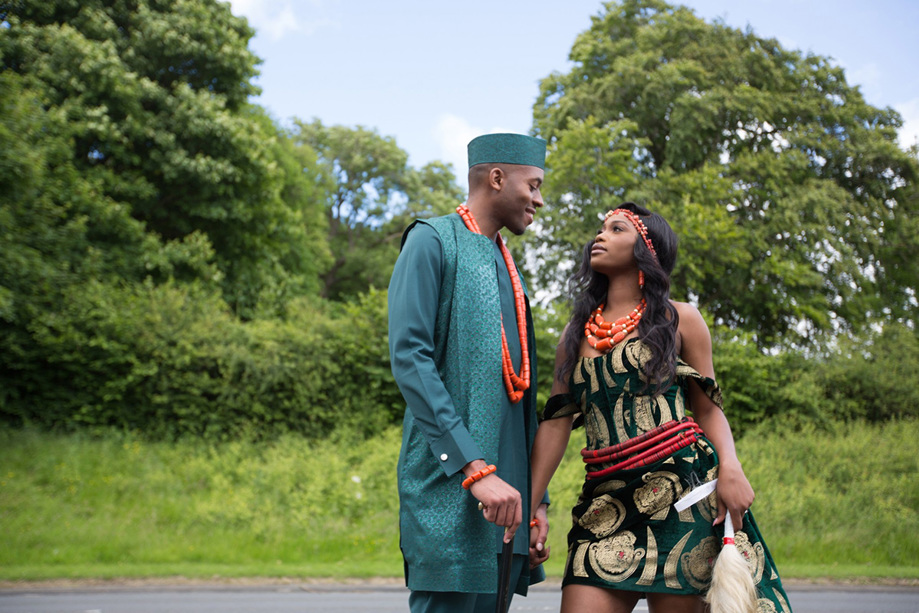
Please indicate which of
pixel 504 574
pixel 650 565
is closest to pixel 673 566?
pixel 650 565

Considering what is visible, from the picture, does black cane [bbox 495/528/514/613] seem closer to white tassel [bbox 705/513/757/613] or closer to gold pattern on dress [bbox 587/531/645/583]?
gold pattern on dress [bbox 587/531/645/583]

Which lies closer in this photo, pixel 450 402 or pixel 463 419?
pixel 450 402

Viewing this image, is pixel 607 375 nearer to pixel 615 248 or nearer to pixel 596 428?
pixel 596 428

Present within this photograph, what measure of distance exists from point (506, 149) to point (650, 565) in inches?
61.7

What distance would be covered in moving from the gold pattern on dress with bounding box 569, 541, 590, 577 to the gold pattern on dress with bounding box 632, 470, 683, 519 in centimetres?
26

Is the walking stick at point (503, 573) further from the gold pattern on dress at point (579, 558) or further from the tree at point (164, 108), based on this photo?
the tree at point (164, 108)

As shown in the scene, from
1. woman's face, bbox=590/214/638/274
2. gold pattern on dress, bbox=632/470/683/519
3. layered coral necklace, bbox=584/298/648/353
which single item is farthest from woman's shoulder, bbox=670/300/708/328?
gold pattern on dress, bbox=632/470/683/519

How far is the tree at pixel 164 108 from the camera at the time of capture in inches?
730

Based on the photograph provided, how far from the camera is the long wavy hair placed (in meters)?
2.94

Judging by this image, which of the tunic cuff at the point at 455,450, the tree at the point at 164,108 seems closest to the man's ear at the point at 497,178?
the tunic cuff at the point at 455,450

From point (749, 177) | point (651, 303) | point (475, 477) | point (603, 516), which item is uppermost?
point (749, 177)

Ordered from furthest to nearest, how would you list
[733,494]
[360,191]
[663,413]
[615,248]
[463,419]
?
1. [360,191]
2. [615,248]
3. [663,413]
4. [733,494]
5. [463,419]

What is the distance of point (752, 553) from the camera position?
284 centimetres

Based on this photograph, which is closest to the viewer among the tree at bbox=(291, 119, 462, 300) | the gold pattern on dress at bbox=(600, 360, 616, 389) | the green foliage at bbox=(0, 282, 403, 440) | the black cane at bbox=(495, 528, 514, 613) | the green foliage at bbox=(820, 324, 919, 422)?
the black cane at bbox=(495, 528, 514, 613)
